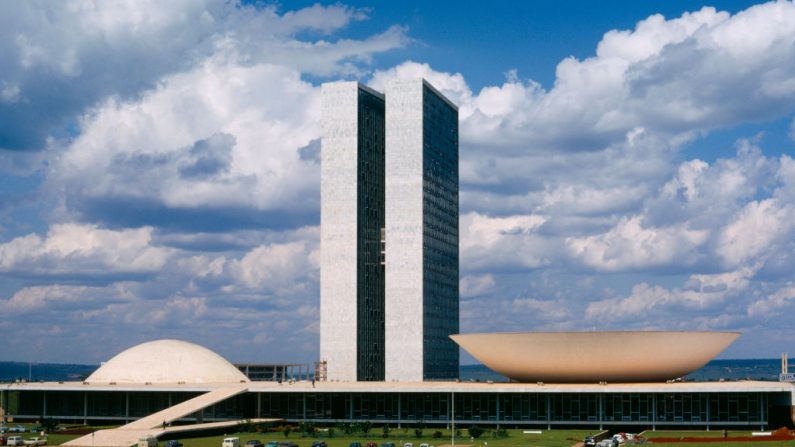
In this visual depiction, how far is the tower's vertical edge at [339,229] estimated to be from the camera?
154 meters

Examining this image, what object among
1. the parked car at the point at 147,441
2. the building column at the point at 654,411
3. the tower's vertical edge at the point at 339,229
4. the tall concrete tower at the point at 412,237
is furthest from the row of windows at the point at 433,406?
the tall concrete tower at the point at 412,237

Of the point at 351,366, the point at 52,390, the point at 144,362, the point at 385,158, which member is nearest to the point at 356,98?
the point at 385,158

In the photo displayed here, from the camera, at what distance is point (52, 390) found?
13088cm

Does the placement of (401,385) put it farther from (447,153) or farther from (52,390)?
(447,153)

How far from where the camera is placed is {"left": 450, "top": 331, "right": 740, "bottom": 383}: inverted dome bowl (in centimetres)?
11462

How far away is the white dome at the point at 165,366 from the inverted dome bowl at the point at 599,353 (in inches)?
1313

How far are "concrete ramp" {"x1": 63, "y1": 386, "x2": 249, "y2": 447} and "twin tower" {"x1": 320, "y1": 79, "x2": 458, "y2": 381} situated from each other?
32172 millimetres

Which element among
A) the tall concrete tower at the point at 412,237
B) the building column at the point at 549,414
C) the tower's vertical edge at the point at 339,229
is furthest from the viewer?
the tall concrete tower at the point at 412,237

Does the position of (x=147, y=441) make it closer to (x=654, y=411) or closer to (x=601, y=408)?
(x=601, y=408)

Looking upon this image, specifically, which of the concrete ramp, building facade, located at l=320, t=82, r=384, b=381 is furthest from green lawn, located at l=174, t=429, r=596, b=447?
building facade, located at l=320, t=82, r=384, b=381

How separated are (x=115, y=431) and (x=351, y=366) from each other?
173 ft

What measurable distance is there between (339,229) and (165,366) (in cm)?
3191

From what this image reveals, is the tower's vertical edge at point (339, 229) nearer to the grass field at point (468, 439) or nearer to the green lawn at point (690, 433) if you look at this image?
the grass field at point (468, 439)

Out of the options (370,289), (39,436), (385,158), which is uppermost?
(385,158)
